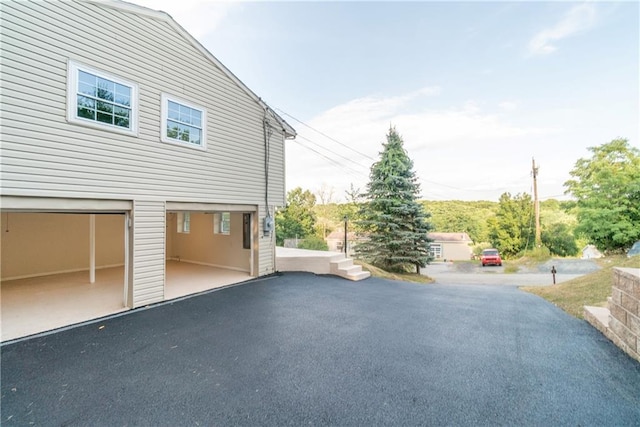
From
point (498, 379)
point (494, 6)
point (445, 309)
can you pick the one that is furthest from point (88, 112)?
point (494, 6)

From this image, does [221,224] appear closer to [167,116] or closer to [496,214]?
[167,116]

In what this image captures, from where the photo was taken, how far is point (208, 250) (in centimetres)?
995

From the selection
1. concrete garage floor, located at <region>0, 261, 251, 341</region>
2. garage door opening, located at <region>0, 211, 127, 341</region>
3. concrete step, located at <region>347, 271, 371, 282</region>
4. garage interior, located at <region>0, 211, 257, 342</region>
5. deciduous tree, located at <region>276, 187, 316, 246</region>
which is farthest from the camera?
deciduous tree, located at <region>276, 187, 316, 246</region>

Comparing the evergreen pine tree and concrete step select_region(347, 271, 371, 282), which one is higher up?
the evergreen pine tree

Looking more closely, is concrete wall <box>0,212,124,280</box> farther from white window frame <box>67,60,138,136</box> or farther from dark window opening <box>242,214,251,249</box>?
white window frame <box>67,60,138,136</box>

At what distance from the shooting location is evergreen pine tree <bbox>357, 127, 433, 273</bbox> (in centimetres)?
1191

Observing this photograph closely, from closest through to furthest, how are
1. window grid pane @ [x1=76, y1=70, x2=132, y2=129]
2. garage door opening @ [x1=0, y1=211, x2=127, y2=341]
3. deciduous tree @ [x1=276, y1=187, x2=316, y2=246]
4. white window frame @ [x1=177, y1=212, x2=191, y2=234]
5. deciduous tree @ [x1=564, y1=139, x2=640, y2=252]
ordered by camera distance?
window grid pane @ [x1=76, y1=70, x2=132, y2=129], garage door opening @ [x1=0, y1=211, x2=127, y2=341], white window frame @ [x1=177, y1=212, x2=191, y2=234], deciduous tree @ [x1=564, y1=139, x2=640, y2=252], deciduous tree @ [x1=276, y1=187, x2=316, y2=246]

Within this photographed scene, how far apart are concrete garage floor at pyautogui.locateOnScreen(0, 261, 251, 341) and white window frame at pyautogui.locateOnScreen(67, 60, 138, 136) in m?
3.36

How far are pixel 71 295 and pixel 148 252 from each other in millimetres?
2390

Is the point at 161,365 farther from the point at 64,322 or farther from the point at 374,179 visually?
the point at 374,179

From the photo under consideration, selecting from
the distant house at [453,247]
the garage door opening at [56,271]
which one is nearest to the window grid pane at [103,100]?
the garage door opening at [56,271]

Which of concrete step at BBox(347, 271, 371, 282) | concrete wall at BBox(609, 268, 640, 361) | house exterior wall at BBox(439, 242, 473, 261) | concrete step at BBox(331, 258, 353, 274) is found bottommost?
house exterior wall at BBox(439, 242, 473, 261)

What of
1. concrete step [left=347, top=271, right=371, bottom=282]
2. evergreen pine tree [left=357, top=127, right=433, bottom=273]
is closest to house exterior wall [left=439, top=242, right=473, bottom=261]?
evergreen pine tree [left=357, top=127, right=433, bottom=273]

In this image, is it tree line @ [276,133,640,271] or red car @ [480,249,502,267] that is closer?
tree line @ [276,133,640,271]
